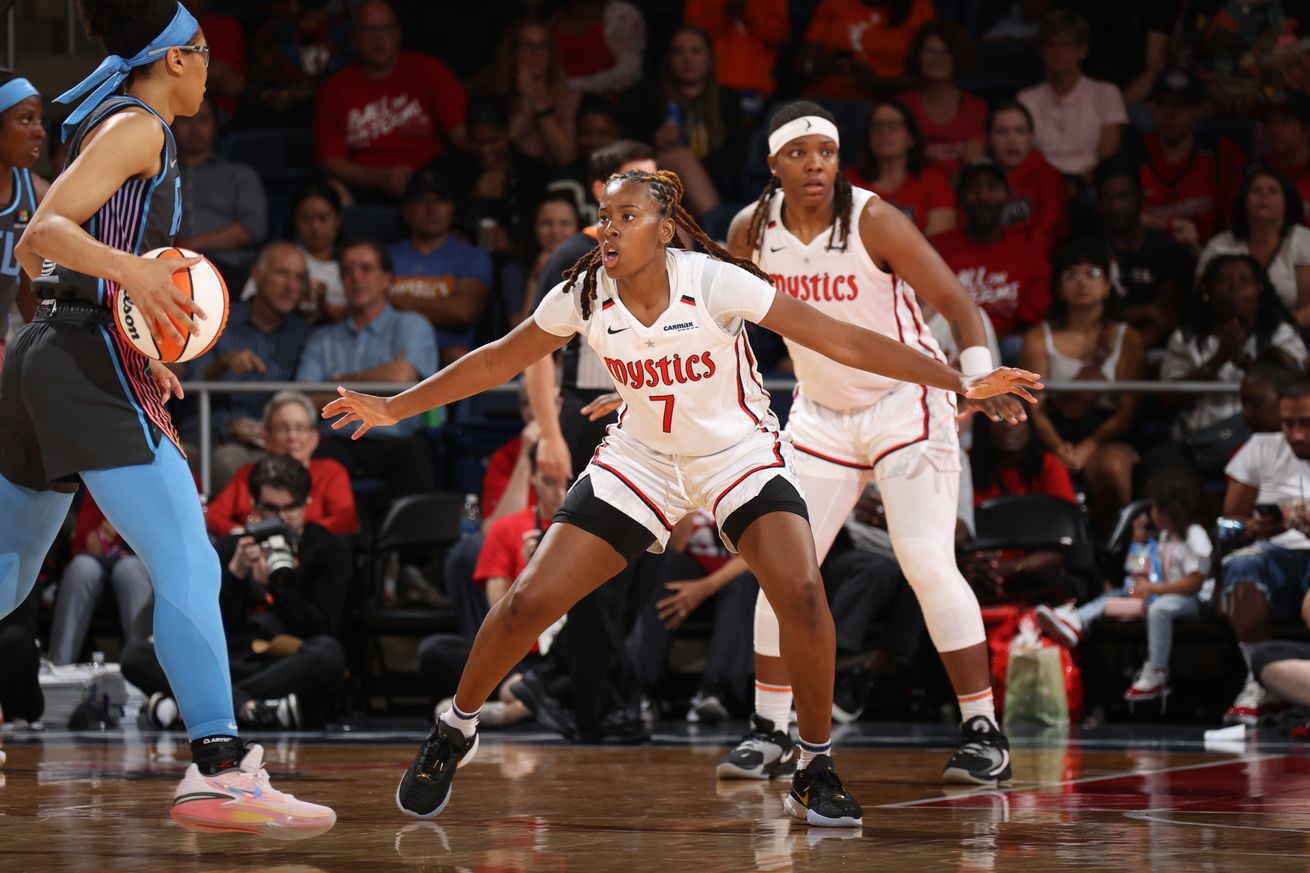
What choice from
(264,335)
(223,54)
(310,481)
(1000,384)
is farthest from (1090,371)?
(223,54)

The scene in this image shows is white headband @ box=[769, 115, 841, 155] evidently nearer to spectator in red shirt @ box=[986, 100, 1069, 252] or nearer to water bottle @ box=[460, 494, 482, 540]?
water bottle @ box=[460, 494, 482, 540]

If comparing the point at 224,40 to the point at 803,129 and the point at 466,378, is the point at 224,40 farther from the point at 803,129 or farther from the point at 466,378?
the point at 466,378

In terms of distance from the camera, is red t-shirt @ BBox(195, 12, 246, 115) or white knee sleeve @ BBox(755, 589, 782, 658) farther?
red t-shirt @ BBox(195, 12, 246, 115)

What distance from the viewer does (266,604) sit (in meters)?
8.01

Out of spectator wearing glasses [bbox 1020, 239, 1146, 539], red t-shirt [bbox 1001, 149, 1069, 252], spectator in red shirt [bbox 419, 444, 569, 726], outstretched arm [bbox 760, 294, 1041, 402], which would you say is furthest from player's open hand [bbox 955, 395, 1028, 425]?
red t-shirt [bbox 1001, 149, 1069, 252]

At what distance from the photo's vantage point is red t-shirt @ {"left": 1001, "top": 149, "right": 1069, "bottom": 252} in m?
9.83

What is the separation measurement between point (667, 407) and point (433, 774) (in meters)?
1.11

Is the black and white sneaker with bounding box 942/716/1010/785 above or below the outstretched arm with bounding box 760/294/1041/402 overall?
below

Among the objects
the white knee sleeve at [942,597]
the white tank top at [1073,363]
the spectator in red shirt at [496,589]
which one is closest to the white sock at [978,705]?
the white knee sleeve at [942,597]

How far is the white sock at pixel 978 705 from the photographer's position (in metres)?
5.45

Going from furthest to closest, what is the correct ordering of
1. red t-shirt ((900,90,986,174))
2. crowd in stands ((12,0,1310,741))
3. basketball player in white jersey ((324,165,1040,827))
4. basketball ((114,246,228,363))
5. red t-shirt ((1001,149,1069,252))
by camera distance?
red t-shirt ((900,90,986,174)) < red t-shirt ((1001,149,1069,252)) < crowd in stands ((12,0,1310,741)) < basketball player in white jersey ((324,165,1040,827)) < basketball ((114,246,228,363))

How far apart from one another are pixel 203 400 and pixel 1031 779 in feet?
15.2

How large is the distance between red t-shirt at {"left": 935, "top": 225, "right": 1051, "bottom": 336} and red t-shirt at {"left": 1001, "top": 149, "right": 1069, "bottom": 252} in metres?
0.34

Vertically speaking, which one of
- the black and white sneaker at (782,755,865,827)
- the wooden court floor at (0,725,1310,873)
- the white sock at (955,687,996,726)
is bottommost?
the wooden court floor at (0,725,1310,873)
